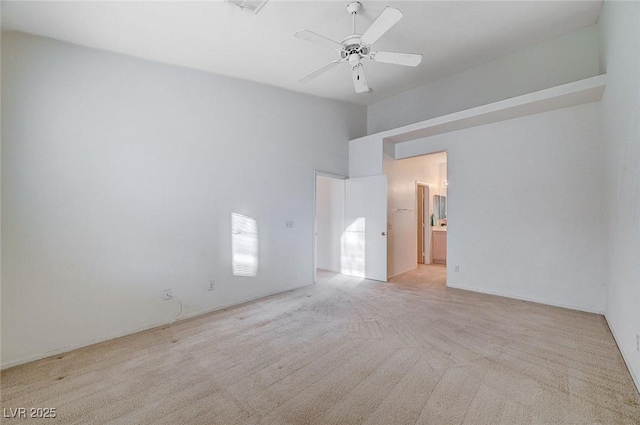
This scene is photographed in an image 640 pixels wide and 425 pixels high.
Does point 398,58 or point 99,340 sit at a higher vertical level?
point 398,58

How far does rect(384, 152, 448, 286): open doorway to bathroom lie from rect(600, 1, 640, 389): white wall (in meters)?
2.42

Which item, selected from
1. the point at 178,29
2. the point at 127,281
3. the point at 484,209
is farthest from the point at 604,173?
the point at 127,281

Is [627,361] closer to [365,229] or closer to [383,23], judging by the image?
[383,23]

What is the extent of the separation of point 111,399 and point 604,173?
17.4 feet

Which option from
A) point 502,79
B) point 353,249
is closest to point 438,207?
point 353,249

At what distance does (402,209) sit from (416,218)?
0.82m

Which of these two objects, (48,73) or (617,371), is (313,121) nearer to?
(48,73)

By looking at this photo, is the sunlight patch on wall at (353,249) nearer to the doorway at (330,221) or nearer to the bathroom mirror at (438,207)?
the doorway at (330,221)

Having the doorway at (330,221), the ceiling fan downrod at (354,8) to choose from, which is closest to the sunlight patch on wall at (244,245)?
the doorway at (330,221)

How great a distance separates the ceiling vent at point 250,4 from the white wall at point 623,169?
284 centimetres

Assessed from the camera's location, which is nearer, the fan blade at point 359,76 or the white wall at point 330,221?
the fan blade at point 359,76

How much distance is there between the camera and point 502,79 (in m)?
4.17

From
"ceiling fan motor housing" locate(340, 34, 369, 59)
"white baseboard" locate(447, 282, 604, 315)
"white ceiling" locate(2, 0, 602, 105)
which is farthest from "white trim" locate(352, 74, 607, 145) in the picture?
"white baseboard" locate(447, 282, 604, 315)

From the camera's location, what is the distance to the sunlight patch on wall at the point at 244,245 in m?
3.84
